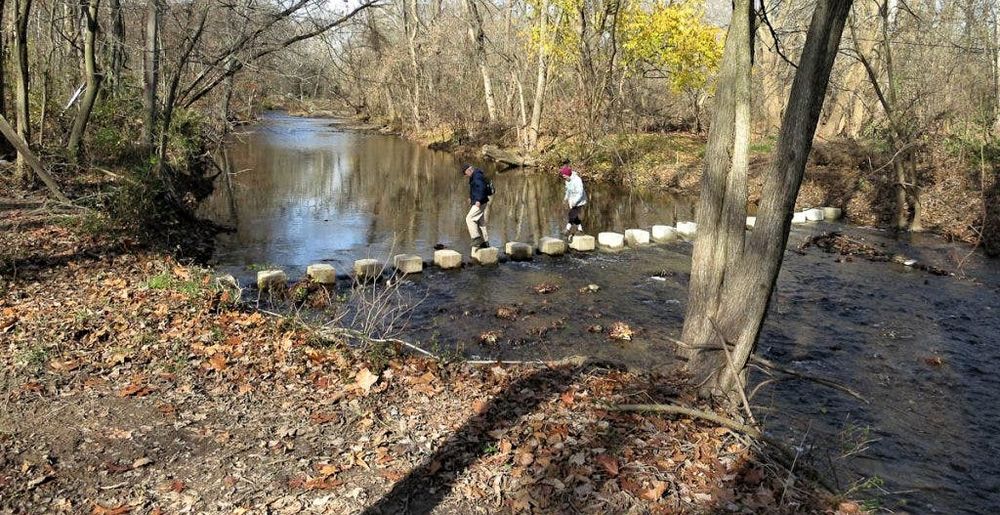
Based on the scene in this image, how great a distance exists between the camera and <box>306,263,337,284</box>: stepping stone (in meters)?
11.5

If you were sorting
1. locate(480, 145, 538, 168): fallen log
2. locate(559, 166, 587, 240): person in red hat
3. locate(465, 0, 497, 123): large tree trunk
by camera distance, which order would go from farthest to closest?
Result: locate(465, 0, 497, 123): large tree trunk → locate(480, 145, 538, 168): fallen log → locate(559, 166, 587, 240): person in red hat

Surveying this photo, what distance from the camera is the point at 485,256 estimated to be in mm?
13688

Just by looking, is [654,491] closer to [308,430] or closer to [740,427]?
[740,427]

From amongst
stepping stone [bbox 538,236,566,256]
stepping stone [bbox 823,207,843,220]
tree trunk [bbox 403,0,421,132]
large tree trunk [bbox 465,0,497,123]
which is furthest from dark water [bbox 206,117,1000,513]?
tree trunk [bbox 403,0,421,132]

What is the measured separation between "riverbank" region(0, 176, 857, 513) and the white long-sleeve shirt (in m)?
9.28

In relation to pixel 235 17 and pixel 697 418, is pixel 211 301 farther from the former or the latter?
pixel 235 17

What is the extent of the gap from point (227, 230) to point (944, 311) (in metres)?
15.1

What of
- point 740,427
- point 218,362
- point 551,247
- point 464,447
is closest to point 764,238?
point 740,427

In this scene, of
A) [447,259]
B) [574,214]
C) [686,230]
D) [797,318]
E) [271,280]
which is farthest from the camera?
[686,230]

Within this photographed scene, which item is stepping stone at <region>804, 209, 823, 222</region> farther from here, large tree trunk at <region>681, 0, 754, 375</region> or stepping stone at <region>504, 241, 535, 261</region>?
large tree trunk at <region>681, 0, 754, 375</region>

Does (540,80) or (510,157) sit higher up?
(540,80)

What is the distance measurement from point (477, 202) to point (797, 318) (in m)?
6.63

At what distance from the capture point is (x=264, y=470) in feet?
15.9

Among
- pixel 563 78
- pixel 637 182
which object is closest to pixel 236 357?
pixel 637 182
